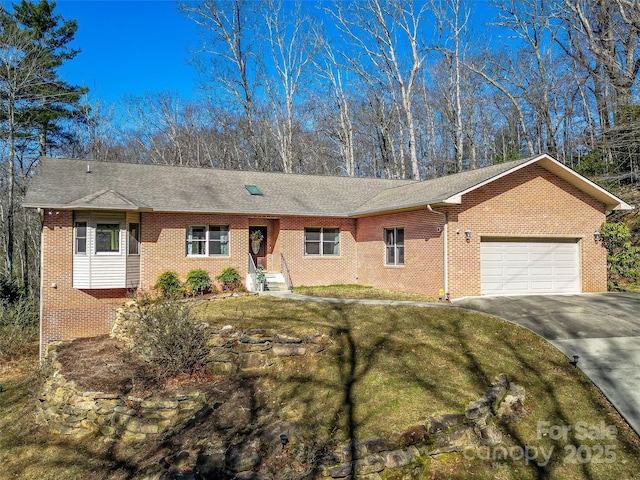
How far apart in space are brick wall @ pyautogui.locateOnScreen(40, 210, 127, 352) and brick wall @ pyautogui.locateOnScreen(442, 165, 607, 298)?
39.3ft

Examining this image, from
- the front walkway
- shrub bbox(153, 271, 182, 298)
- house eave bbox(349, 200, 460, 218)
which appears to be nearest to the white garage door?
house eave bbox(349, 200, 460, 218)

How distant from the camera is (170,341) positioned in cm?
880

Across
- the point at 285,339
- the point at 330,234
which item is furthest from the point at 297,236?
the point at 285,339

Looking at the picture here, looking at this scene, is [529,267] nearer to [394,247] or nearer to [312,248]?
[394,247]

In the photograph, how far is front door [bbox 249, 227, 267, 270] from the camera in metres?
17.0

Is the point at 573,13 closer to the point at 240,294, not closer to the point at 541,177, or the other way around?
the point at 541,177

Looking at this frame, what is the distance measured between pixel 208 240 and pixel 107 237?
11.3 feet

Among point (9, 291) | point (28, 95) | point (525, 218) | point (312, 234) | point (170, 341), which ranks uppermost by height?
point (28, 95)

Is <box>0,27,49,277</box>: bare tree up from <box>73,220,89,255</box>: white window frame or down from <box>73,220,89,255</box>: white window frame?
up

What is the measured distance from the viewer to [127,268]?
46.6 ft

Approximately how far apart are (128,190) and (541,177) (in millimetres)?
14503

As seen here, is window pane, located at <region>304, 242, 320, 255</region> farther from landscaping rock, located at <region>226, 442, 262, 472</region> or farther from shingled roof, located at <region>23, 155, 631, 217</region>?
landscaping rock, located at <region>226, 442, 262, 472</region>

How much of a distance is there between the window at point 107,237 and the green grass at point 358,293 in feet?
21.3

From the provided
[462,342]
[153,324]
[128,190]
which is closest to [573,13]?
[462,342]
